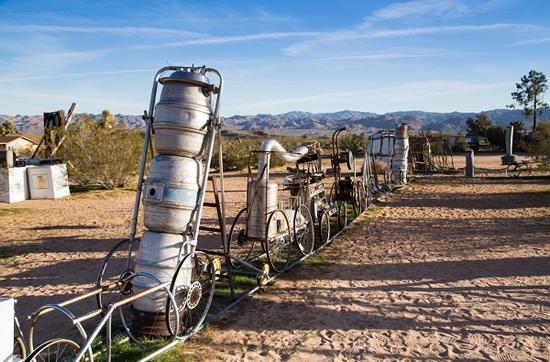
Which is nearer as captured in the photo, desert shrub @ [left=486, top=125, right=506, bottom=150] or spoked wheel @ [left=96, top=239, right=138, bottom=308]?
spoked wheel @ [left=96, top=239, right=138, bottom=308]

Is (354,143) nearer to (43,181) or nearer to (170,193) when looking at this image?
(43,181)

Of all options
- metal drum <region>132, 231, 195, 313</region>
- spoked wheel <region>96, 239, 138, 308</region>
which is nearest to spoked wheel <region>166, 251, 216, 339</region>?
metal drum <region>132, 231, 195, 313</region>

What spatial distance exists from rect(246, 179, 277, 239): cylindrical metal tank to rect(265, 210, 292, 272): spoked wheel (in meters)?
0.12

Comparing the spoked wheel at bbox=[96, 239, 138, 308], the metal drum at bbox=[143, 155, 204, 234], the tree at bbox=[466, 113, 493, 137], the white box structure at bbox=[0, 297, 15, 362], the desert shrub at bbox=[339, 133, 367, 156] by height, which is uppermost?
the tree at bbox=[466, 113, 493, 137]

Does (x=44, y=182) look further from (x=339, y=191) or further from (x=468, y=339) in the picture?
(x=468, y=339)

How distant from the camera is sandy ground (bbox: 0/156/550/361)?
4.56m

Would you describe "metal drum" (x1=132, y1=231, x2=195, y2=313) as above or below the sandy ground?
above

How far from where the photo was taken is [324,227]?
9305mm

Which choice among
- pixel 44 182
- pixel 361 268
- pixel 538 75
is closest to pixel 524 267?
pixel 361 268

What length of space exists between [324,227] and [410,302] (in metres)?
3.69

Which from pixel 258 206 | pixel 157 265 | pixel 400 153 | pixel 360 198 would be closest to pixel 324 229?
pixel 360 198

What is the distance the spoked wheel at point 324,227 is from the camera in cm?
859

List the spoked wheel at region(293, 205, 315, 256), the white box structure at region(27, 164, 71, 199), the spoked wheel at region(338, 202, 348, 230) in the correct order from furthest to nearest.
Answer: the white box structure at region(27, 164, 71, 199) → the spoked wheel at region(338, 202, 348, 230) → the spoked wheel at region(293, 205, 315, 256)

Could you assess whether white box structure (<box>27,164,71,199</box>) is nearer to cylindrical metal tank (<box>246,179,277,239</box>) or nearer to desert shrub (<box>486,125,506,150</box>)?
cylindrical metal tank (<box>246,179,277,239</box>)
